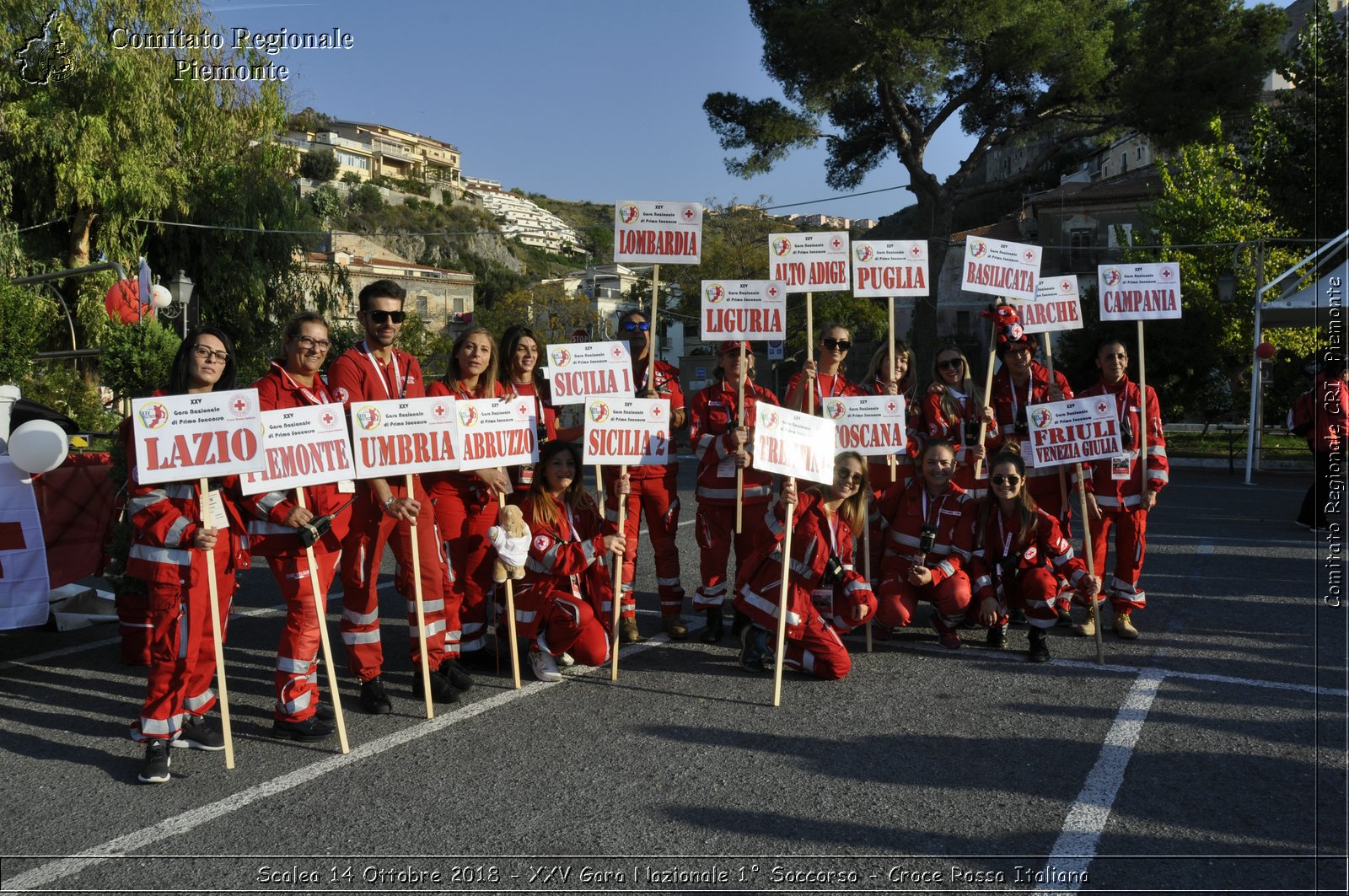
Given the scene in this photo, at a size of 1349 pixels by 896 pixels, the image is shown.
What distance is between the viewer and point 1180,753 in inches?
179

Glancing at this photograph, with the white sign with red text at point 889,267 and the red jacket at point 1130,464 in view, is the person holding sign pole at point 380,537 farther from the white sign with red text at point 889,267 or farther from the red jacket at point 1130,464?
the red jacket at point 1130,464

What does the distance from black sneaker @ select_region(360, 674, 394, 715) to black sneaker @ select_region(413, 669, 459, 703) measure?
0.76 feet

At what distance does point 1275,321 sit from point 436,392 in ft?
51.5

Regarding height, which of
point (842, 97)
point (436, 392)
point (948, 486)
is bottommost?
point (948, 486)

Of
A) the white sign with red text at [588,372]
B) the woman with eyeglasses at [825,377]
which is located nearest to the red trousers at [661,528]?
the white sign with red text at [588,372]

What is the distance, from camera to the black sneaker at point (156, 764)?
14.1 ft

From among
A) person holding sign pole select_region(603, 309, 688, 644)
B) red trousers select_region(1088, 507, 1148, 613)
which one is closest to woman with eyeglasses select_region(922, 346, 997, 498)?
red trousers select_region(1088, 507, 1148, 613)

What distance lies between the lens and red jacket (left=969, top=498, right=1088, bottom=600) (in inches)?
246

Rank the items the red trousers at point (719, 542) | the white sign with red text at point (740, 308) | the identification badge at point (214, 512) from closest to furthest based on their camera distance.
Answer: the identification badge at point (214, 512) → the red trousers at point (719, 542) → the white sign with red text at point (740, 308)

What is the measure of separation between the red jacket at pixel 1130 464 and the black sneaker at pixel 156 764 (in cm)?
547

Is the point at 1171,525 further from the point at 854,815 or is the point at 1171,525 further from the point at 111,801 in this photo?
the point at 111,801

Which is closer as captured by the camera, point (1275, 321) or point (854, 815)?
point (854, 815)

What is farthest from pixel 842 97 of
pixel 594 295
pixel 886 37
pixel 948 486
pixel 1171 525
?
pixel 594 295

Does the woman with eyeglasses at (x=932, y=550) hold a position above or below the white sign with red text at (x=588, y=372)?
below
